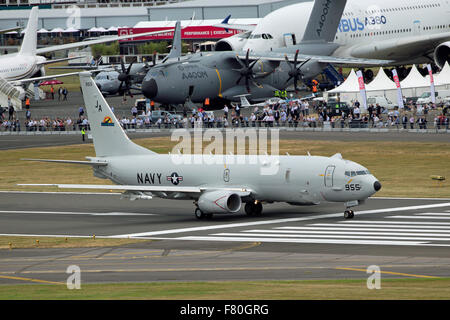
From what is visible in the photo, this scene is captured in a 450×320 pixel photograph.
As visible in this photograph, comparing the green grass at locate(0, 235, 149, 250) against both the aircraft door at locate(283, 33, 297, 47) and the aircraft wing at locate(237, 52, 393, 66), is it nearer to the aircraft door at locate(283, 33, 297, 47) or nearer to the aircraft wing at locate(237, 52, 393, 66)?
the aircraft wing at locate(237, 52, 393, 66)

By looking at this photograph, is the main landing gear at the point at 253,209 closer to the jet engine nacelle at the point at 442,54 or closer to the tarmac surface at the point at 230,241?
the tarmac surface at the point at 230,241

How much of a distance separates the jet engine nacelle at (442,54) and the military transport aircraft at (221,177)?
189 ft

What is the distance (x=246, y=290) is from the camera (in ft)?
82.6

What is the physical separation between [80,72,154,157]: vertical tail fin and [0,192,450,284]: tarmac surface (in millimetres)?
3254

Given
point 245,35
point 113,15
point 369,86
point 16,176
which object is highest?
point 113,15

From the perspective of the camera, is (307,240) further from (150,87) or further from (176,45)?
(176,45)

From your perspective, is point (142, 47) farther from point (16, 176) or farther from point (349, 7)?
point (16, 176)

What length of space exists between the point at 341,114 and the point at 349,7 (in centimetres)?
2464

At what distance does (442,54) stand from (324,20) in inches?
520

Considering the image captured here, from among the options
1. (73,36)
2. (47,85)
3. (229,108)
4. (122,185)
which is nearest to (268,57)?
(229,108)

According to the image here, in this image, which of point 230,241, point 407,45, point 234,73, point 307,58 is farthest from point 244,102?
point 230,241

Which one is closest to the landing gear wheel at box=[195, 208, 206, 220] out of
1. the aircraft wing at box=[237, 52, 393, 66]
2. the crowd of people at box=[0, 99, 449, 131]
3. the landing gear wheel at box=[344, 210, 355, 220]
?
the landing gear wheel at box=[344, 210, 355, 220]

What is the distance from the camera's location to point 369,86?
88.4 metres

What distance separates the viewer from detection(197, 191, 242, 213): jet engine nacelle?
41.8 metres
